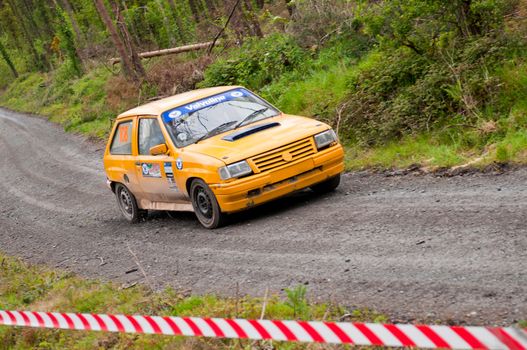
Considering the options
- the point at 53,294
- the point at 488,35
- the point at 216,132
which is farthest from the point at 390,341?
the point at 488,35

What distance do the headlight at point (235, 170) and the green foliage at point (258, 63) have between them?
27.6 feet

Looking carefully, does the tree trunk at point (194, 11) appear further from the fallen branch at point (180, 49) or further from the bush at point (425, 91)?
the bush at point (425, 91)

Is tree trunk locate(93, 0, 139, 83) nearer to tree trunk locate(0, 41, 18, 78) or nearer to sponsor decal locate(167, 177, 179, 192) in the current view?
sponsor decal locate(167, 177, 179, 192)

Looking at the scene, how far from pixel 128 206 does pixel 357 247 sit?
598 cm

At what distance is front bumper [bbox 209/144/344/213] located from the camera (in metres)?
9.23

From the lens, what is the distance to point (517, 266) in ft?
18.9

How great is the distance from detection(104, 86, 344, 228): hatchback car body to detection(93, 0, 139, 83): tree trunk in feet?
47.5

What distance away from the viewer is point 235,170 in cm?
926

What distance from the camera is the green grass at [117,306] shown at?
19.1 ft

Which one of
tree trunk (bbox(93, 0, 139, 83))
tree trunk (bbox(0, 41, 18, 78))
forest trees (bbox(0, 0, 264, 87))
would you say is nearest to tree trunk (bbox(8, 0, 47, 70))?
forest trees (bbox(0, 0, 264, 87))

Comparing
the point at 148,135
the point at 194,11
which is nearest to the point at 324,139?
the point at 148,135

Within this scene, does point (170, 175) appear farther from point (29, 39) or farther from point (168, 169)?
point (29, 39)

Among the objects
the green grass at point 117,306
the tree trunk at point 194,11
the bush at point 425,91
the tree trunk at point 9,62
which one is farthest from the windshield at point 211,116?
the tree trunk at point 9,62

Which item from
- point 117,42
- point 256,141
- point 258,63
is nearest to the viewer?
point 256,141
